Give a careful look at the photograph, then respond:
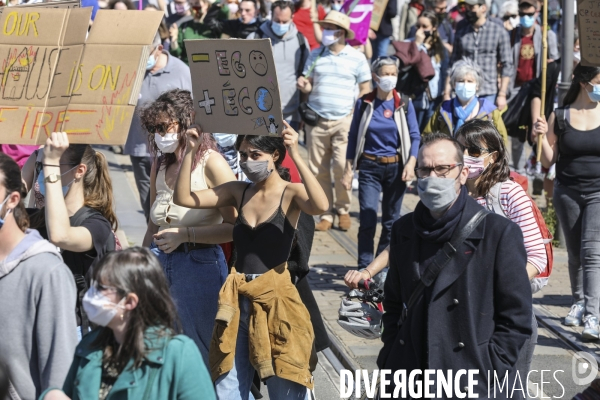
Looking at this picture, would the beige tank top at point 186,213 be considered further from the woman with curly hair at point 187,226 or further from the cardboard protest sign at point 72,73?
the cardboard protest sign at point 72,73

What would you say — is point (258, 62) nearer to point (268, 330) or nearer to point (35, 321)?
point (268, 330)

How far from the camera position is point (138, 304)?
336 cm

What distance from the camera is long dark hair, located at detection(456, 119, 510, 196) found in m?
5.21

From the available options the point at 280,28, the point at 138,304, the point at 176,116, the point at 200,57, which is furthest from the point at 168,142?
the point at 280,28

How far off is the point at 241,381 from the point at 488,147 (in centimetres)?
178

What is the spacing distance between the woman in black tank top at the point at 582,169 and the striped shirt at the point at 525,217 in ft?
7.59

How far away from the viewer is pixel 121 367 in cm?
334

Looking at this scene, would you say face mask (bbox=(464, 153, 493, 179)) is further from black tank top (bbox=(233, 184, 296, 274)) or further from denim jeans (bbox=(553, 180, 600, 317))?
denim jeans (bbox=(553, 180, 600, 317))

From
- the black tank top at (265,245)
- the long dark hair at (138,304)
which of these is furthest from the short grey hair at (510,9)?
the long dark hair at (138,304)

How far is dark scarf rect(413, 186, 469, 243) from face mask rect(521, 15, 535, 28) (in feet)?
31.0

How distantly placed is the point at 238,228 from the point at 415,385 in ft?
4.84

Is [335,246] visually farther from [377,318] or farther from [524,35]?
[377,318]

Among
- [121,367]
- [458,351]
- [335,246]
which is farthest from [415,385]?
[335,246]

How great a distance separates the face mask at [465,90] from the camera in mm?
8758
